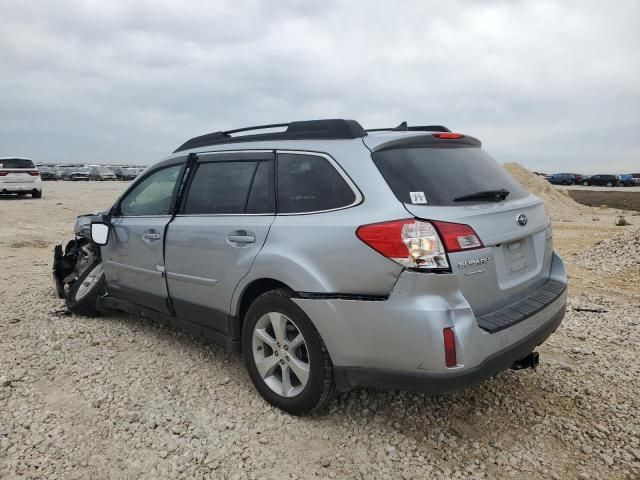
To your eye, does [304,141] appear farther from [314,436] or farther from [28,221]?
[28,221]

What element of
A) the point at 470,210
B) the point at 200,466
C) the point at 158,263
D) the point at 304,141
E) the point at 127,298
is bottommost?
the point at 200,466

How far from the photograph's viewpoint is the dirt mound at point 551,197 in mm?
19828

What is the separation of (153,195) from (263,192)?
4.74 feet

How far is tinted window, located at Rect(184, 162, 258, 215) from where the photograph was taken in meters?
3.47

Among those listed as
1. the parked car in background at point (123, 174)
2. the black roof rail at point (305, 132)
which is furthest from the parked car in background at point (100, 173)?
the black roof rail at point (305, 132)

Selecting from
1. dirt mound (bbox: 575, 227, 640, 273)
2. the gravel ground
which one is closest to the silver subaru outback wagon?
the gravel ground

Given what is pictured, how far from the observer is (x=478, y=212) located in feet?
8.98

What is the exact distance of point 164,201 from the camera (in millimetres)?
4125

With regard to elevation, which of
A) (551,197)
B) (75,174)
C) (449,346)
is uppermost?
(75,174)

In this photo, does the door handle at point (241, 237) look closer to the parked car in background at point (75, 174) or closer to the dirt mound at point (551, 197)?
the dirt mound at point (551, 197)

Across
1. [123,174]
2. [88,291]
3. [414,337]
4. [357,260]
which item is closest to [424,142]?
A: [357,260]

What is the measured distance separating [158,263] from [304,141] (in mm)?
1652

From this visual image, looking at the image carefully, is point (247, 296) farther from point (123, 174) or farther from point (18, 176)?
point (123, 174)

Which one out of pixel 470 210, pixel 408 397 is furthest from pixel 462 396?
pixel 470 210
